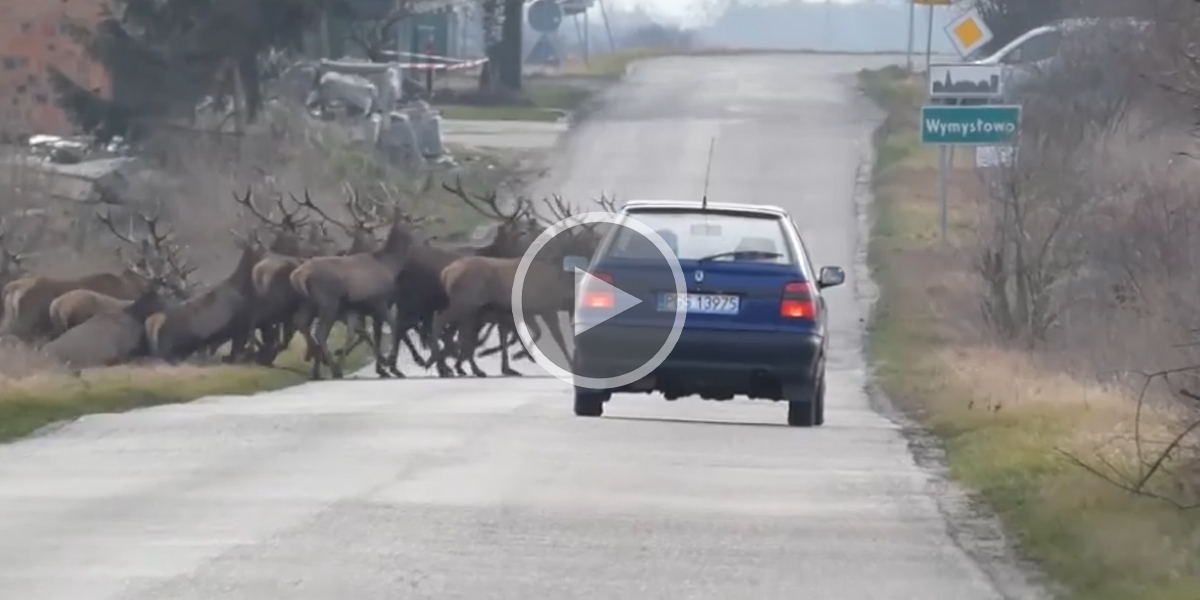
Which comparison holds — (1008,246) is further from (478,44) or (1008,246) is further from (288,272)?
(478,44)

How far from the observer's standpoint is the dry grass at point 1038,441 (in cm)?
1084

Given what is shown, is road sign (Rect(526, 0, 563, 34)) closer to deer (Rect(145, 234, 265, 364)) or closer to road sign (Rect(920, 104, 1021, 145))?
road sign (Rect(920, 104, 1021, 145))

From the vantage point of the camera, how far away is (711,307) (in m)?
17.2

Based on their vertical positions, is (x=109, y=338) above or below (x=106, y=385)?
below

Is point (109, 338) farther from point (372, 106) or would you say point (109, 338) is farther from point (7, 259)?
point (372, 106)

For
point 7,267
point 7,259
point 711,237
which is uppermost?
point 711,237

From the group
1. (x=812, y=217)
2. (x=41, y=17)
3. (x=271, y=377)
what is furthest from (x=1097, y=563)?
(x=41, y=17)

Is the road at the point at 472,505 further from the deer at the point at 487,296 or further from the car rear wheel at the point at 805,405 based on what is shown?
the deer at the point at 487,296

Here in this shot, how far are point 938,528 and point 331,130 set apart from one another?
4132 cm

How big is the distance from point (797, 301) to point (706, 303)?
25.1 inches

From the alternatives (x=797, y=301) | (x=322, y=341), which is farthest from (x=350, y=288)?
(x=797, y=301)

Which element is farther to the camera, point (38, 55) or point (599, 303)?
point (38, 55)

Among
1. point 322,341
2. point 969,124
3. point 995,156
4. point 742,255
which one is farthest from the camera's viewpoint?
point 995,156

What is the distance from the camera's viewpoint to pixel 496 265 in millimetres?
30703
